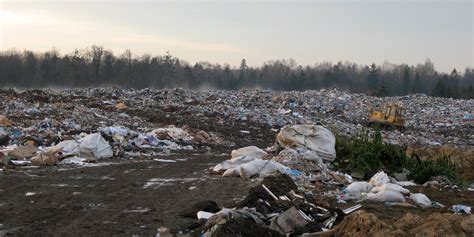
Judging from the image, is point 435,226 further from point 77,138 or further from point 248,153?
point 77,138

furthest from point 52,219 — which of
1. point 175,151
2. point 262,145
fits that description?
point 262,145

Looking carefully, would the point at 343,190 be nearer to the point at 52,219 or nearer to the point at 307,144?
the point at 307,144

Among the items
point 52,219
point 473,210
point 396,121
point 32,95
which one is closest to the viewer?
point 52,219

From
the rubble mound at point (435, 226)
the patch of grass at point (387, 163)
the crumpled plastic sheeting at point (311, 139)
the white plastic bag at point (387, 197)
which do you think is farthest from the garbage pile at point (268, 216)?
the crumpled plastic sheeting at point (311, 139)

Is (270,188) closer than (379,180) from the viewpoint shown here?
Yes

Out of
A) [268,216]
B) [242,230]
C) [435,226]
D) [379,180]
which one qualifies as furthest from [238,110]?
[435,226]

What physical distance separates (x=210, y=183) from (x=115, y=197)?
6.45 feet

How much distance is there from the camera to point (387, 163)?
11273mm

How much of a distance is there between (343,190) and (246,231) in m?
4.28

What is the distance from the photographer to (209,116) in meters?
26.2

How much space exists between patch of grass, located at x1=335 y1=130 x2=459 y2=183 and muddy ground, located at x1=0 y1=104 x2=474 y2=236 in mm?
1160

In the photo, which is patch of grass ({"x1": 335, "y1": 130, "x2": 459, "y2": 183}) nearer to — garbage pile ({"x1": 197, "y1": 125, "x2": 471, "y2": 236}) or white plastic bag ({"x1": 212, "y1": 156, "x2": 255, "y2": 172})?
garbage pile ({"x1": 197, "y1": 125, "x2": 471, "y2": 236})

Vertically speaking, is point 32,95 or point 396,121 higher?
point 32,95

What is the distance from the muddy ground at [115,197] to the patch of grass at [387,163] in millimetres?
1160
